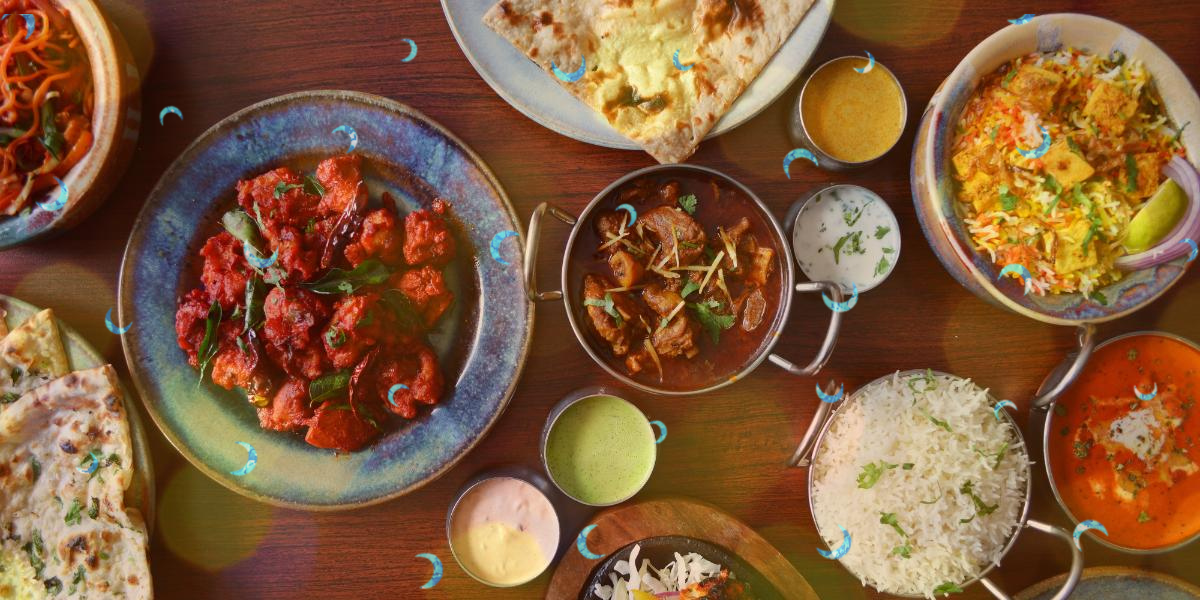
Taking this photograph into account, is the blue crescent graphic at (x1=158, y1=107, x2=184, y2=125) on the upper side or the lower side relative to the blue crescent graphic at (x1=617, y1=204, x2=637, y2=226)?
upper

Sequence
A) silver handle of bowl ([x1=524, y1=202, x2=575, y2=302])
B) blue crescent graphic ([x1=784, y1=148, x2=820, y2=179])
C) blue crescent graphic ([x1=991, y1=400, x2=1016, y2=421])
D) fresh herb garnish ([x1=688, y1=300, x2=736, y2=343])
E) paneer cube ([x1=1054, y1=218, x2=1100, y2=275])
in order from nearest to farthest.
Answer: silver handle of bowl ([x1=524, y1=202, x2=575, y2=302]), paneer cube ([x1=1054, y1=218, x2=1100, y2=275]), fresh herb garnish ([x1=688, y1=300, x2=736, y2=343]), blue crescent graphic ([x1=991, y1=400, x2=1016, y2=421]), blue crescent graphic ([x1=784, y1=148, x2=820, y2=179])

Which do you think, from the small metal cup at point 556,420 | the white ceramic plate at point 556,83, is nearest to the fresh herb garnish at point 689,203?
the white ceramic plate at point 556,83

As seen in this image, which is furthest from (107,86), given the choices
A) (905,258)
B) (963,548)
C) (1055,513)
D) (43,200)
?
(1055,513)

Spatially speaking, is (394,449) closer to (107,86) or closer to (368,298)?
(368,298)

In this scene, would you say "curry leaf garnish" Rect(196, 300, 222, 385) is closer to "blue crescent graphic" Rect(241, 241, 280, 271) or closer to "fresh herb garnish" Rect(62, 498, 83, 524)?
"blue crescent graphic" Rect(241, 241, 280, 271)

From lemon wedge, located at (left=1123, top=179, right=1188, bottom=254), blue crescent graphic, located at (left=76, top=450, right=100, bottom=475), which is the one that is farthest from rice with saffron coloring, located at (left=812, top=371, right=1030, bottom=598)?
blue crescent graphic, located at (left=76, top=450, right=100, bottom=475)

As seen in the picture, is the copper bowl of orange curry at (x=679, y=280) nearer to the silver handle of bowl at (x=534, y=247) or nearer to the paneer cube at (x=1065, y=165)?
the silver handle of bowl at (x=534, y=247)

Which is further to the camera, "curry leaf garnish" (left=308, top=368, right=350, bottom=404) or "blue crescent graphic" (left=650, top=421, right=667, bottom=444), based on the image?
"blue crescent graphic" (left=650, top=421, right=667, bottom=444)

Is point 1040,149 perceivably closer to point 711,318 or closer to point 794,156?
point 794,156
